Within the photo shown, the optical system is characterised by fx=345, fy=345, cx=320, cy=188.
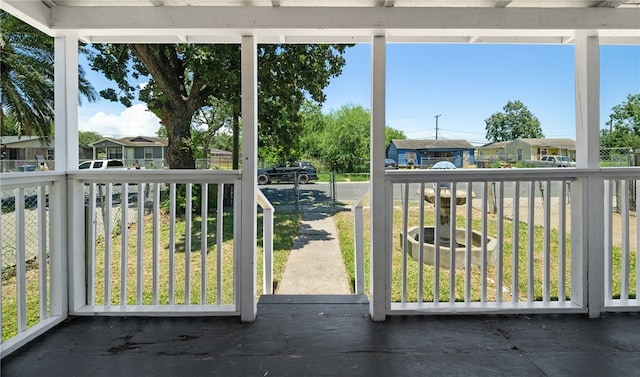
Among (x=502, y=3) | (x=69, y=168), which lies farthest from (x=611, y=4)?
(x=69, y=168)

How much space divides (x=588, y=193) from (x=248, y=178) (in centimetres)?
228

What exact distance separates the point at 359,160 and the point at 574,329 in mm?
4478

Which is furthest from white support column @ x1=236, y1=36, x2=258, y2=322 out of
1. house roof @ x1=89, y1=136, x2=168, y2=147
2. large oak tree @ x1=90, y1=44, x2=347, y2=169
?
large oak tree @ x1=90, y1=44, x2=347, y2=169

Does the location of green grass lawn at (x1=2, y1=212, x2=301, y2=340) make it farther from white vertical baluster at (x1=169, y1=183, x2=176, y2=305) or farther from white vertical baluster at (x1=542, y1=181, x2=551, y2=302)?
white vertical baluster at (x1=542, y1=181, x2=551, y2=302)

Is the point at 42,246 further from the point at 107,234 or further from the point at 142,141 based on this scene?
the point at 142,141

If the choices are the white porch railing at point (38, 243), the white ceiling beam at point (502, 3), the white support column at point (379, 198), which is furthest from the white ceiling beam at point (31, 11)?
the white ceiling beam at point (502, 3)

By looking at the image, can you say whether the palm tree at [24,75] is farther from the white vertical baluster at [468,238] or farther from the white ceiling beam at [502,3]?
the white ceiling beam at [502,3]

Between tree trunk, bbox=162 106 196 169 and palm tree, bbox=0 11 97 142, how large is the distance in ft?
6.47

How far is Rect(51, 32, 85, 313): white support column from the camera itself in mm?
2268

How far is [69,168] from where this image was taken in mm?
2328

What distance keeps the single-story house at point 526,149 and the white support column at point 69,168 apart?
2945 mm

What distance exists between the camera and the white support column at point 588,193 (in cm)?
228

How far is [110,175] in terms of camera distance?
2.33 meters

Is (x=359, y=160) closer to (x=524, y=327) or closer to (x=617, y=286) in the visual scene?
(x=617, y=286)
